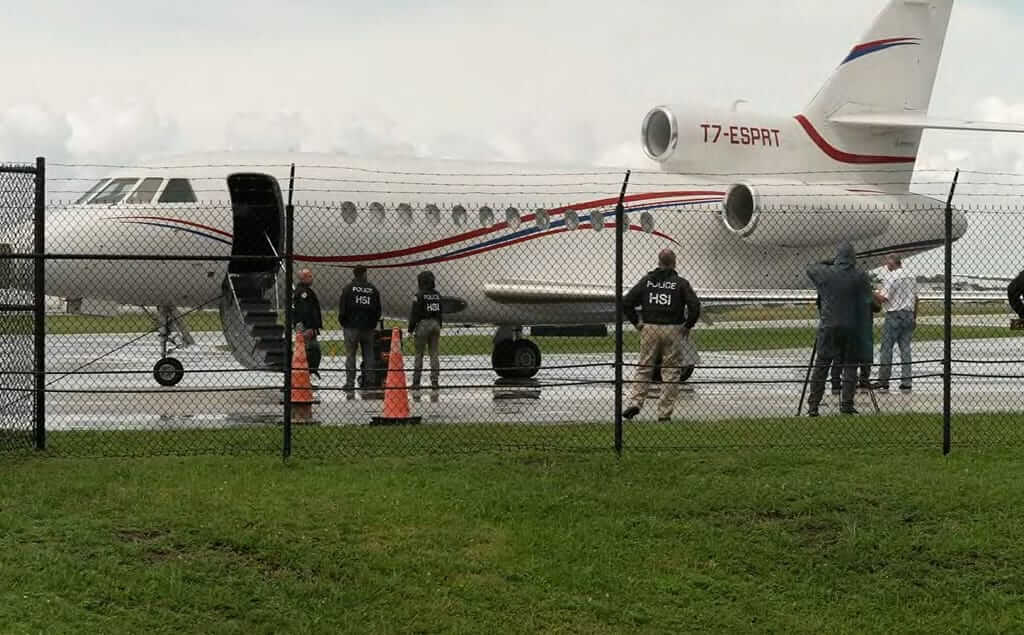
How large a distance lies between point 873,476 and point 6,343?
23.2 feet

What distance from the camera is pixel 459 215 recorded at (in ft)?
73.7

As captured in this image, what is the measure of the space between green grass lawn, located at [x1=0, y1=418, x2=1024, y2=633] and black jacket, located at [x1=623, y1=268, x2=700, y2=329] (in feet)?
10.6

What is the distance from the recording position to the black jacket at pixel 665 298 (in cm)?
1440

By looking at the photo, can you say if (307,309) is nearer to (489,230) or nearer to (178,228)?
(178,228)

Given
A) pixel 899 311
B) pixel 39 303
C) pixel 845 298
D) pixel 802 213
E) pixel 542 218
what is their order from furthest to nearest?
pixel 802 213
pixel 542 218
pixel 899 311
pixel 845 298
pixel 39 303

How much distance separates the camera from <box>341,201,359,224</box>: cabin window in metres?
21.3

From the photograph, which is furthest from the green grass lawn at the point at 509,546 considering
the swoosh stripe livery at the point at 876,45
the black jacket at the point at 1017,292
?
the swoosh stripe livery at the point at 876,45

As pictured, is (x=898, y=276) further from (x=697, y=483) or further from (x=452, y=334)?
(x=452, y=334)

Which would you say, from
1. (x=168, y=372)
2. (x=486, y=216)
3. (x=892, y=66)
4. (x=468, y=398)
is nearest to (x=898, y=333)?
(x=468, y=398)

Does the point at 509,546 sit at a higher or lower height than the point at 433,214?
A: lower

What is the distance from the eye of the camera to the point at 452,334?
30.0m

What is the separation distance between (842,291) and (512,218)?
337 inches

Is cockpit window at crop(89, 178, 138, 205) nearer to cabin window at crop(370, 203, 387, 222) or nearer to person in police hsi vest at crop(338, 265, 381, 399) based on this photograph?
cabin window at crop(370, 203, 387, 222)

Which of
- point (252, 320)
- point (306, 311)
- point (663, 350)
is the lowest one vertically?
point (663, 350)
